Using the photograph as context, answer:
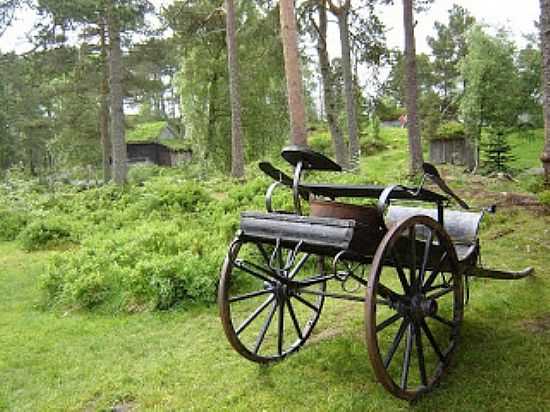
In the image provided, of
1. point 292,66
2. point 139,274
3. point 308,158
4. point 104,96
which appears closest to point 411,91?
point 292,66

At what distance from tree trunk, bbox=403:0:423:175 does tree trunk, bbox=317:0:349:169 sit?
4.35m

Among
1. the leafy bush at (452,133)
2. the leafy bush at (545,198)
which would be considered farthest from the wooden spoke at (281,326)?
the leafy bush at (452,133)

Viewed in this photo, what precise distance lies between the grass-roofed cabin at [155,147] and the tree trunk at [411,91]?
23.4 meters

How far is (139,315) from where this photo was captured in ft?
17.4

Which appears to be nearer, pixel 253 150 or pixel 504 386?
pixel 504 386

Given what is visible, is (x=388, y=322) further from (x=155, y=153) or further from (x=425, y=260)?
(x=155, y=153)

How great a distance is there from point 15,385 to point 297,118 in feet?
22.8

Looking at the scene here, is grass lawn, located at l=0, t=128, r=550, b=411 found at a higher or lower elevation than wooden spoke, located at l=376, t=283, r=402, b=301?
lower

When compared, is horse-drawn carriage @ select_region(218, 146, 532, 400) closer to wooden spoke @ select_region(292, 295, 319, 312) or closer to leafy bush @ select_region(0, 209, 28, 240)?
wooden spoke @ select_region(292, 295, 319, 312)

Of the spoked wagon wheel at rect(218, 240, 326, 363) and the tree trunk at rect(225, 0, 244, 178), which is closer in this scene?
the spoked wagon wheel at rect(218, 240, 326, 363)

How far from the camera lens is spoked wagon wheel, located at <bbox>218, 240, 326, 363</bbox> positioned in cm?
340

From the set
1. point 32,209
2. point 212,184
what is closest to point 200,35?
point 212,184

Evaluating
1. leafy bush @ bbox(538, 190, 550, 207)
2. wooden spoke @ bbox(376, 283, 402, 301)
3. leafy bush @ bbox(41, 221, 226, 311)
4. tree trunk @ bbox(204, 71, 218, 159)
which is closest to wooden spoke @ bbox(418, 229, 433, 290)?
wooden spoke @ bbox(376, 283, 402, 301)

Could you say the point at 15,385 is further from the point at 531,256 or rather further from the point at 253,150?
the point at 253,150
